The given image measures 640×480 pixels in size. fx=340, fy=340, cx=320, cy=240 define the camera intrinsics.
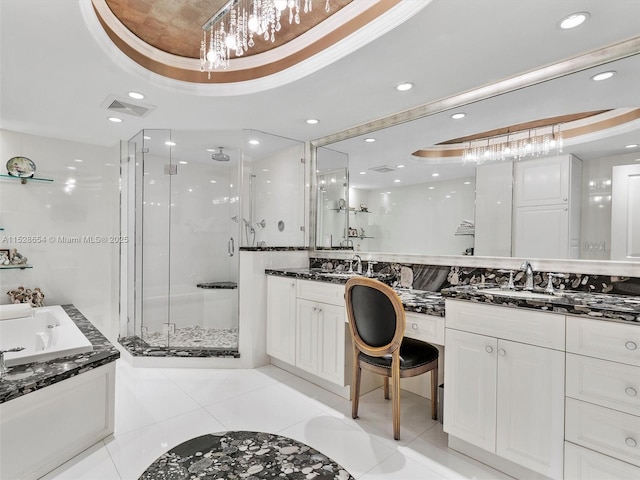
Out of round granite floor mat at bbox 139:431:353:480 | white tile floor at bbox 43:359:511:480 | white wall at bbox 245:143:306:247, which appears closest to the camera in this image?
round granite floor mat at bbox 139:431:353:480

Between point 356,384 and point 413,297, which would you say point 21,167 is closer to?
point 356,384

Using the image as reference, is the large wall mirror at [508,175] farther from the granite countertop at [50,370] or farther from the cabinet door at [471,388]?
the granite countertop at [50,370]

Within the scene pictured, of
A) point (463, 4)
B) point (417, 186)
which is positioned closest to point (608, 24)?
point (463, 4)

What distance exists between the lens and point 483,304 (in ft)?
5.72

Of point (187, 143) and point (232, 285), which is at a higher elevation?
point (187, 143)

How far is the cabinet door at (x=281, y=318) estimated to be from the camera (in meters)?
2.95

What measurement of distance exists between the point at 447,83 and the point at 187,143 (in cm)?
258

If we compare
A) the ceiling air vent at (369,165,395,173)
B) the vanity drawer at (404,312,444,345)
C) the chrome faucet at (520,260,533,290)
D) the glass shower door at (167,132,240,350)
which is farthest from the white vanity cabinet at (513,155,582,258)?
the glass shower door at (167,132,240,350)

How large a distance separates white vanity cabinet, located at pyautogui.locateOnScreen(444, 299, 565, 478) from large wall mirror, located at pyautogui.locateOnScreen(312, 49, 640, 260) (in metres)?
0.66

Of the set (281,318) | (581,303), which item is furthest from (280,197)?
(581,303)

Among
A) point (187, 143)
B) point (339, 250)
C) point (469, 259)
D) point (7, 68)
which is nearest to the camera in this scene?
point (7, 68)

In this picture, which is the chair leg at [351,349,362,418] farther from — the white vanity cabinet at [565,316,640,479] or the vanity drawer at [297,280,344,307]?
the white vanity cabinet at [565,316,640,479]

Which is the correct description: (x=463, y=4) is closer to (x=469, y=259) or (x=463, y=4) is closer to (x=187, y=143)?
(x=469, y=259)

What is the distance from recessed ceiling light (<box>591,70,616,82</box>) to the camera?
72.1 inches
